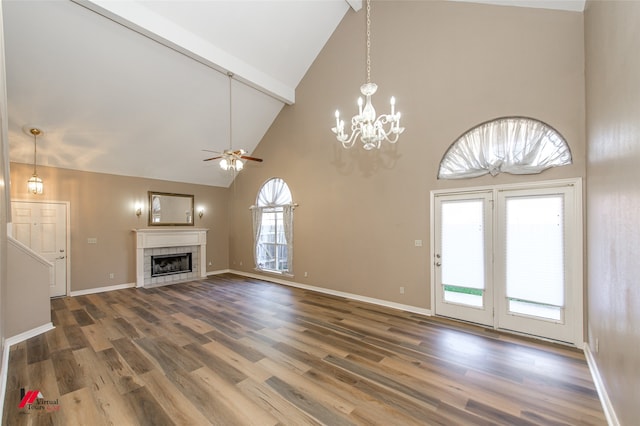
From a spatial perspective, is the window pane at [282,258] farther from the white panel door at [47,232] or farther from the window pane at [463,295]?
the white panel door at [47,232]

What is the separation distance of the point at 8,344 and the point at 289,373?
3648 mm

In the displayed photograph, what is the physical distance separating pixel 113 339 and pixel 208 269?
4.51 m

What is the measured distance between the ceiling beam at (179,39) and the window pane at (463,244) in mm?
4622

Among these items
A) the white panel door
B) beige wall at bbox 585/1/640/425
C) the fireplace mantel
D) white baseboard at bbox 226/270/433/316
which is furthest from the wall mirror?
beige wall at bbox 585/1/640/425

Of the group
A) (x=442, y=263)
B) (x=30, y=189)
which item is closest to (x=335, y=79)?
(x=442, y=263)

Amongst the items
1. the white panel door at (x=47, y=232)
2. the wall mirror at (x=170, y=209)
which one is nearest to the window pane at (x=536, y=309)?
the wall mirror at (x=170, y=209)

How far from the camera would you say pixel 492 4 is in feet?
12.1

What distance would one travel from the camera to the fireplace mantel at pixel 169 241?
6402 millimetres

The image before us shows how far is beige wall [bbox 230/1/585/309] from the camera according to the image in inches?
132

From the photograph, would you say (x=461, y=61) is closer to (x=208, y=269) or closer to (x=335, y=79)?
(x=335, y=79)

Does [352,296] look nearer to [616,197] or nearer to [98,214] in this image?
[616,197]

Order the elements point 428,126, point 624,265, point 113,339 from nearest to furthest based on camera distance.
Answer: point 624,265, point 113,339, point 428,126

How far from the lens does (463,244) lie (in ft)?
13.1

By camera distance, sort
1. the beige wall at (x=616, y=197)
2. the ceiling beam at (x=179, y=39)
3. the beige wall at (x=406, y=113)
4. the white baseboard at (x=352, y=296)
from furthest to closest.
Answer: the white baseboard at (x=352, y=296) → the ceiling beam at (x=179, y=39) → the beige wall at (x=406, y=113) → the beige wall at (x=616, y=197)
